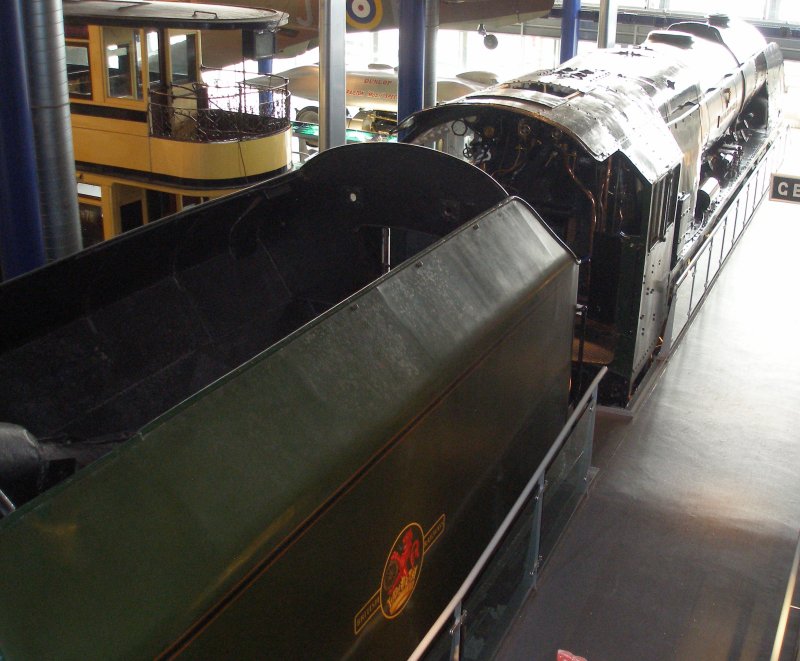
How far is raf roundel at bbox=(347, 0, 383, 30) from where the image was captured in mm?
17031

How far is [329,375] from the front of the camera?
3.31 m

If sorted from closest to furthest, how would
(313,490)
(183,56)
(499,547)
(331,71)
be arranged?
1. (313,490)
2. (499,547)
3. (331,71)
4. (183,56)

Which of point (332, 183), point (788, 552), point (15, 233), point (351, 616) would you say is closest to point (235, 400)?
point (351, 616)

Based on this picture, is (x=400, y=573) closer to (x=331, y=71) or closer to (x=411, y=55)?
(x=331, y=71)

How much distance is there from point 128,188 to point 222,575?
8.31m

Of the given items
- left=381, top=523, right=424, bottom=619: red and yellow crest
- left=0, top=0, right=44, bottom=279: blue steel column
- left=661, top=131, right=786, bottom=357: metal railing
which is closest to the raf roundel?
left=661, top=131, right=786, bottom=357: metal railing

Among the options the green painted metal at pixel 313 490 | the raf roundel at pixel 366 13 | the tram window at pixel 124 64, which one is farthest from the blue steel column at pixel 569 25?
the green painted metal at pixel 313 490

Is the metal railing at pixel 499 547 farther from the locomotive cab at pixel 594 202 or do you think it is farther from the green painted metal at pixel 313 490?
the locomotive cab at pixel 594 202

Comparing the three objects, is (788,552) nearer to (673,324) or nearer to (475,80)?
(673,324)

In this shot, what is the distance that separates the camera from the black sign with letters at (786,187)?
8586 mm

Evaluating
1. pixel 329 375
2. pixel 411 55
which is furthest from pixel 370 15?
pixel 329 375

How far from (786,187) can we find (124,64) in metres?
6.80

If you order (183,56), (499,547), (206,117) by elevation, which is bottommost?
(499,547)

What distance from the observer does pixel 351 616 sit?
3.22 meters
